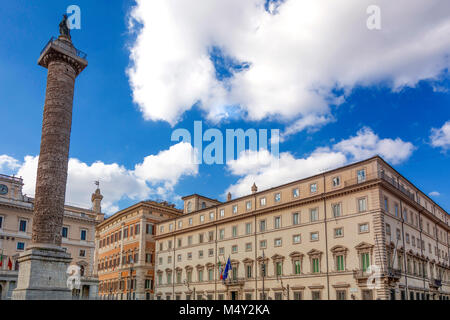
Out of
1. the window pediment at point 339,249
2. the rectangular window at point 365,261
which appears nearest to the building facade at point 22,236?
the window pediment at point 339,249

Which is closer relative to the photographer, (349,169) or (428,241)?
(349,169)

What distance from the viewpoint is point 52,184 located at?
1391 inches

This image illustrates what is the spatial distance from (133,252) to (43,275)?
40.7 meters

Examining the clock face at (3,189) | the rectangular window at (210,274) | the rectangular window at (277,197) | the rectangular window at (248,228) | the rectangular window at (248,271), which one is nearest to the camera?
the rectangular window at (277,197)

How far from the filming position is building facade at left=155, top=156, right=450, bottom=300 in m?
43.9

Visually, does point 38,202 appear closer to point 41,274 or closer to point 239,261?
point 41,274

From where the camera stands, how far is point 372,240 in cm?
4328

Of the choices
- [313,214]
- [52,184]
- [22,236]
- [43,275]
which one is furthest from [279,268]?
[22,236]

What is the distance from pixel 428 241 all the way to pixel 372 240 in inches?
642

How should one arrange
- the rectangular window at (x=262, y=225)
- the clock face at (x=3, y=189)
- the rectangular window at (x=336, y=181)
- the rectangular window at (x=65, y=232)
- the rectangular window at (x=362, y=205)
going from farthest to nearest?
the rectangular window at (x=65, y=232), the clock face at (x=3, y=189), the rectangular window at (x=262, y=225), the rectangular window at (x=336, y=181), the rectangular window at (x=362, y=205)

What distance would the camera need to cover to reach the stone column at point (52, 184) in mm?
33000

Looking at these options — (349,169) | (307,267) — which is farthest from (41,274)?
(349,169)

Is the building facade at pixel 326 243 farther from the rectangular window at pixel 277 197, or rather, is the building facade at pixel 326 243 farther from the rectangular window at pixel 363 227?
the rectangular window at pixel 277 197

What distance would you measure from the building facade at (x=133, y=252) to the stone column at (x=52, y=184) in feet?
112
